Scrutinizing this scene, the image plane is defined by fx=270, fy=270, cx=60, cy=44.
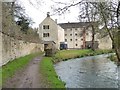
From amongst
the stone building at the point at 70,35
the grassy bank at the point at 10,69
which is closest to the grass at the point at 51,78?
the grassy bank at the point at 10,69

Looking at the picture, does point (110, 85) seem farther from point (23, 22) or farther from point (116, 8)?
point (23, 22)

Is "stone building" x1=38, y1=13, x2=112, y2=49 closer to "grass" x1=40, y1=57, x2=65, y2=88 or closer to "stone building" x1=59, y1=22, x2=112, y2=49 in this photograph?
"stone building" x1=59, y1=22, x2=112, y2=49

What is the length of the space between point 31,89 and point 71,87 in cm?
411

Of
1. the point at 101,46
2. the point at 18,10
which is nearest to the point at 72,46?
the point at 101,46

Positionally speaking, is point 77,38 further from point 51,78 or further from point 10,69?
point 51,78

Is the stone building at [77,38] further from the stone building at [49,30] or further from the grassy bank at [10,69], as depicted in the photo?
the grassy bank at [10,69]

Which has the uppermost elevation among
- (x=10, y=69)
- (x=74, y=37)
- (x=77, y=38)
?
(x=74, y=37)

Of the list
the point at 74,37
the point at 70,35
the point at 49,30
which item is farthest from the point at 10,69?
the point at 70,35

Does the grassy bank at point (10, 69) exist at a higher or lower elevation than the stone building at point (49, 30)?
lower

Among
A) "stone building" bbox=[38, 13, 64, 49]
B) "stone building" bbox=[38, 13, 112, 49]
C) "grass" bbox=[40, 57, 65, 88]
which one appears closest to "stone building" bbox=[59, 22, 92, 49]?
"stone building" bbox=[38, 13, 112, 49]

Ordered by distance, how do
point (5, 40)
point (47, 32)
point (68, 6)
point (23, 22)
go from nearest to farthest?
1. point (68, 6)
2. point (5, 40)
3. point (23, 22)
4. point (47, 32)

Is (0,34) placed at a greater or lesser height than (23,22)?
lesser

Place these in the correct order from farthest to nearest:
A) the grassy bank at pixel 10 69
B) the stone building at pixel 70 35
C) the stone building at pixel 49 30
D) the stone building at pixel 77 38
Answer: the stone building at pixel 77 38 → the stone building at pixel 70 35 → the stone building at pixel 49 30 → the grassy bank at pixel 10 69

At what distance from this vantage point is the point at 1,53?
21578 millimetres
